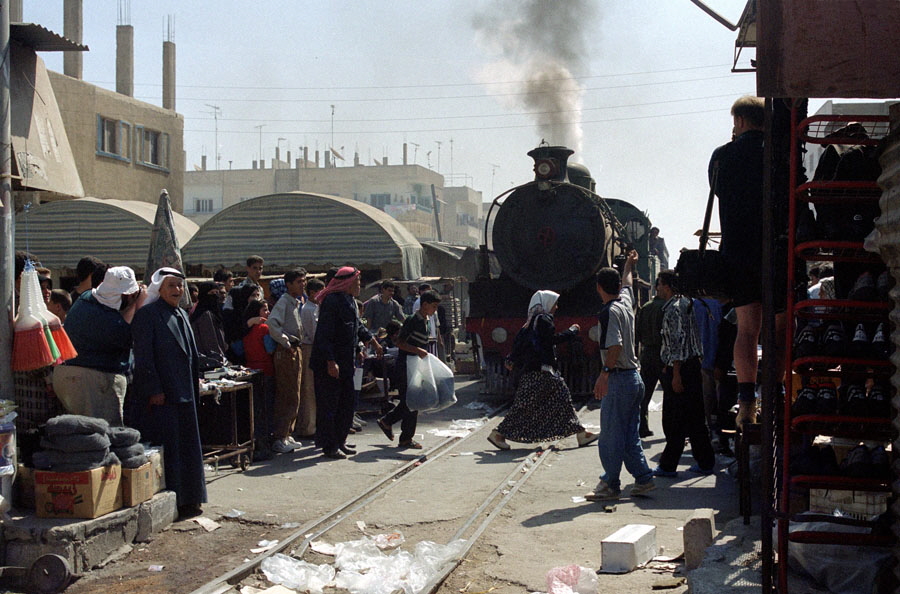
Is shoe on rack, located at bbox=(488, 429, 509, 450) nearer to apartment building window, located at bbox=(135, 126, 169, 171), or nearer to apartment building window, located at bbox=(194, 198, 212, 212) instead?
apartment building window, located at bbox=(135, 126, 169, 171)

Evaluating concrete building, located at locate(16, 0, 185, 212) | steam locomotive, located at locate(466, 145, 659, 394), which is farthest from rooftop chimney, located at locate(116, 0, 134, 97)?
steam locomotive, located at locate(466, 145, 659, 394)

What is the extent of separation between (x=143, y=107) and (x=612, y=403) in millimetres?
24473

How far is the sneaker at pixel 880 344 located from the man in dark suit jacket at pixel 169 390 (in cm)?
474

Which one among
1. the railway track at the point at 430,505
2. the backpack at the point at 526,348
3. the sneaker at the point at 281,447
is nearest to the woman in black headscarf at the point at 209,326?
the sneaker at the point at 281,447

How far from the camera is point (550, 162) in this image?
14.7 meters

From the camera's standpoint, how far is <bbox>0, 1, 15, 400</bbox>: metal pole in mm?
5676

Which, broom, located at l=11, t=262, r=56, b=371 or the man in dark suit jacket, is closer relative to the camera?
broom, located at l=11, t=262, r=56, b=371

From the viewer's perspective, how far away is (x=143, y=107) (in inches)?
1114

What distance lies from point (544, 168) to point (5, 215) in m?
10.0

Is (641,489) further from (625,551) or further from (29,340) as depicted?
(29,340)

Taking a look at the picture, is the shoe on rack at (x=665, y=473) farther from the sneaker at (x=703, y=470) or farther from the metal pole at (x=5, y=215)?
the metal pole at (x=5, y=215)

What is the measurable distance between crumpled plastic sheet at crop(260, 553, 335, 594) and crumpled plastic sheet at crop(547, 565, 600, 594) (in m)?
1.28

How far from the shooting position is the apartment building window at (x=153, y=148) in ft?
92.8

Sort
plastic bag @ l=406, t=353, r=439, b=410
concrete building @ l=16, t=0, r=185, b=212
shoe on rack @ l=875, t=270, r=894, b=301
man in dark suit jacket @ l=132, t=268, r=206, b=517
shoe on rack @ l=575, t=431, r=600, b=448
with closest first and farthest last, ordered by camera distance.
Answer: shoe on rack @ l=875, t=270, r=894, b=301, man in dark suit jacket @ l=132, t=268, r=206, b=517, plastic bag @ l=406, t=353, r=439, b=410, shoe on rack @ l=575, t=431, r=600, b=448, concrete building @ l=16, t=0, r=185, b=212
